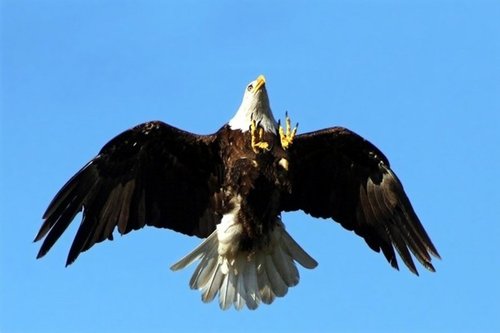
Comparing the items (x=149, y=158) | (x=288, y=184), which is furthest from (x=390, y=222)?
(x=149, y=158)

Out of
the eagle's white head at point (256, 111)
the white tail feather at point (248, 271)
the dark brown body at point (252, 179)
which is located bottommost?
the white tail feather at point (248, 271)

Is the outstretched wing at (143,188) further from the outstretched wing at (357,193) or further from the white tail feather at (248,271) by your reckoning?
the outstretched wing at (357,193)

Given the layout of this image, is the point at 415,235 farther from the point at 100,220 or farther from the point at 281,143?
the point at 100,220

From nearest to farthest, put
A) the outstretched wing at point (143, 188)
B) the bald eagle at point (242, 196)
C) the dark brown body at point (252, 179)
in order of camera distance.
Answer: the dark brown body at point (252, 179), the bald eagle at point (242, 196), the outstretched wing at point (143, 188)

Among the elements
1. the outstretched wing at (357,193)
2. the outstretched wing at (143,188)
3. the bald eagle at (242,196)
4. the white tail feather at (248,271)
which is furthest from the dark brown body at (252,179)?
the outstretched wing at (357,193)

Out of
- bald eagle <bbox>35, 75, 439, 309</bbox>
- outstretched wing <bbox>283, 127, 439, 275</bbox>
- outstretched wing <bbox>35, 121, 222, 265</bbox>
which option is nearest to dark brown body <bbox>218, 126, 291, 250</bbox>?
bald eagle <bbox>35, 75, 439, 309</bbox>

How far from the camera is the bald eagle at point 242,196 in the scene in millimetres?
16469

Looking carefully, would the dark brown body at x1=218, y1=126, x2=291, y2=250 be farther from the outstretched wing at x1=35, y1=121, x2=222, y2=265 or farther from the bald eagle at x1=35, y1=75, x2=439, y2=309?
the outstretched wing at x1=35, y1=121, x2=222, y2=265

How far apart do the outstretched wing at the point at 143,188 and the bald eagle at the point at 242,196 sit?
10 millimetres

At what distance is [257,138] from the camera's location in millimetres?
16422

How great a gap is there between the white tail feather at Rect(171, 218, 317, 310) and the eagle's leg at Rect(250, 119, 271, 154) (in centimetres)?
101

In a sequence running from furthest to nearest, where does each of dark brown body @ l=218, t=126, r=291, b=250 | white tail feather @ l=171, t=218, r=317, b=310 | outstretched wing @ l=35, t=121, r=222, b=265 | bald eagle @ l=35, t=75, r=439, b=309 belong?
white tail feather @ l=171, t=218, r=317, b=310, outstretched wing @ l=35, t=121, r=222, b=265, bald eagle @ l=35, t=75, r=439, b=309, dark brown body @ l=218, t=126, r=291, b=250

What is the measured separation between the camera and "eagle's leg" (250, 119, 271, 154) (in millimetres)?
16359

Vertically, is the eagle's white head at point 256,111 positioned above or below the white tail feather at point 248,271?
above
